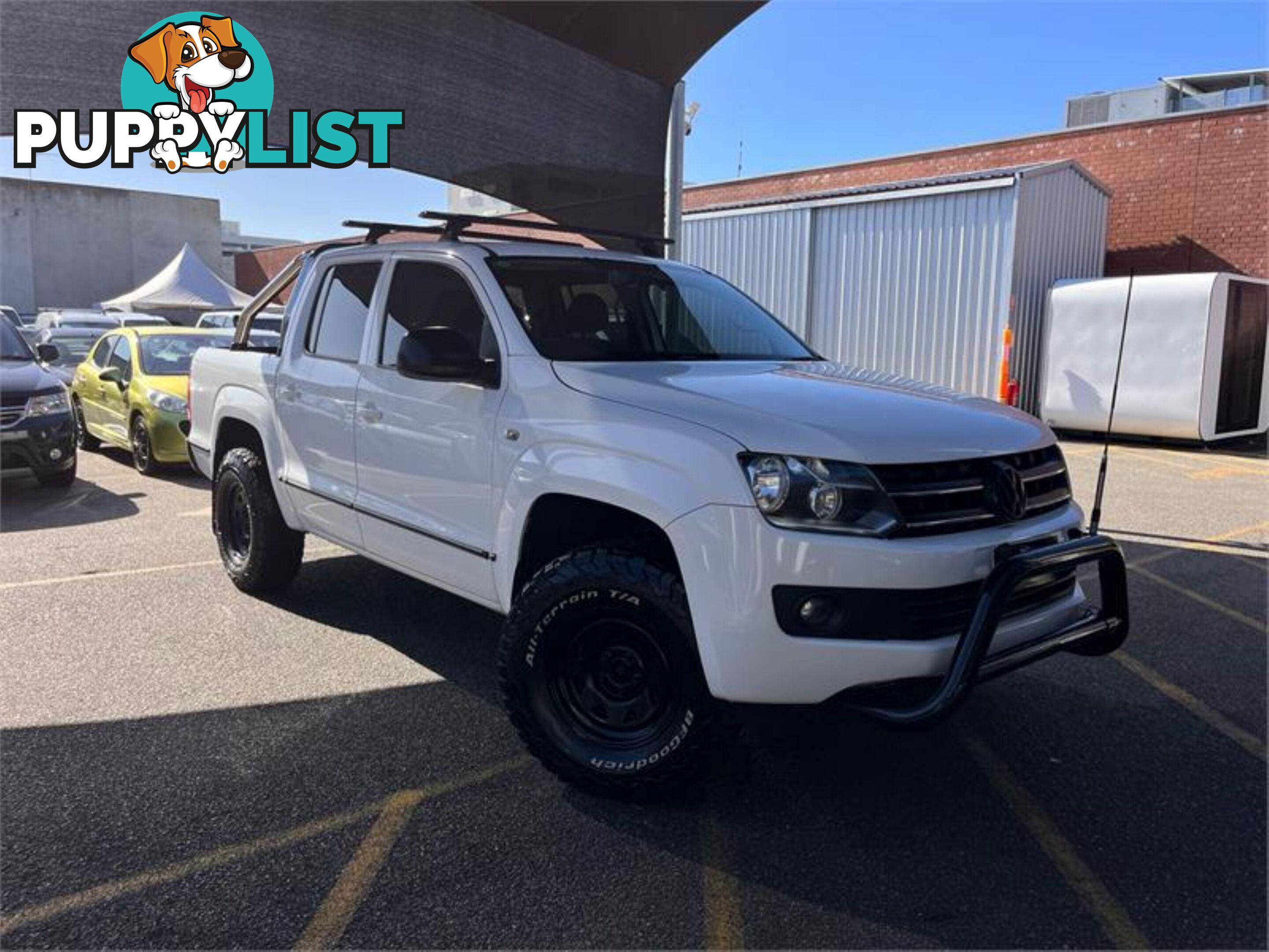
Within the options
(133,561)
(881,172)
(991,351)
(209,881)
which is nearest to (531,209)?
(133,561)

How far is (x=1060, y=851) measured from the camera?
9.85 ft

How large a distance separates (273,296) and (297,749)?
322 cm

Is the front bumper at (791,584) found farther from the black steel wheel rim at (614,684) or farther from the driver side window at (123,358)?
the driver side window at (123,358)

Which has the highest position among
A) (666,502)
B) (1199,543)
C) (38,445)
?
(666,502)

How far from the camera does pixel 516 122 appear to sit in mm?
7574

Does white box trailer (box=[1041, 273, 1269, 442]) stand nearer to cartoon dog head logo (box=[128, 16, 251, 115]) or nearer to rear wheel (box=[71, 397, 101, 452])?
cartoon dog head logo (box=[128, 16, 251, 115])

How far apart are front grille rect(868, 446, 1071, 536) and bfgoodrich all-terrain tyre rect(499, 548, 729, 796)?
736mm

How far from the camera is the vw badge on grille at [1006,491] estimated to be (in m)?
3.05

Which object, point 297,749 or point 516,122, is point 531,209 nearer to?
point 516,122

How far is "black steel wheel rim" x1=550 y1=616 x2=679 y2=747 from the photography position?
10.3 feet

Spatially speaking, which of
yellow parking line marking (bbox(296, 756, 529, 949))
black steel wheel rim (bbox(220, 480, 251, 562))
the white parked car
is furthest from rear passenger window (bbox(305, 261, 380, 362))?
the white parked car

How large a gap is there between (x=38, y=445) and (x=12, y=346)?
1.58 meters

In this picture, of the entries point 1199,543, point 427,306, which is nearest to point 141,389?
point 427,306

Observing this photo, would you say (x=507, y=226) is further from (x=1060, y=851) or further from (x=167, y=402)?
(x=167, y=402)
